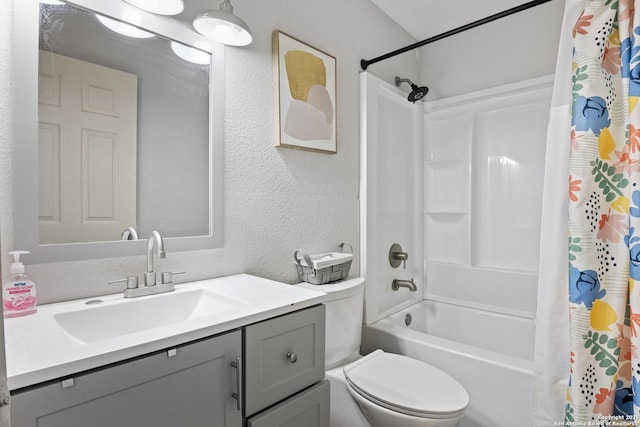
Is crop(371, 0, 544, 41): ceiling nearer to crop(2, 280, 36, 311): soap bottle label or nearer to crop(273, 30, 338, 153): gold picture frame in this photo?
crop(273, 30, 338, 153): gold picture frame

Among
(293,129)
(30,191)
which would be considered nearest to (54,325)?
(30,191)

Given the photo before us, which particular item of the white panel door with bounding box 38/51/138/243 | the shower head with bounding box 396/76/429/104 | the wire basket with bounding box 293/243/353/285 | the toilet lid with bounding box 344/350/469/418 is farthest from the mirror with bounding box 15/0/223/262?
the shower head with bounding box 396/76/429/104

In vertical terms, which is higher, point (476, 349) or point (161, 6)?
point (161, 6)

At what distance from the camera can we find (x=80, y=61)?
1040 millimetres

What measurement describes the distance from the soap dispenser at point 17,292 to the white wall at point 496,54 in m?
2.69

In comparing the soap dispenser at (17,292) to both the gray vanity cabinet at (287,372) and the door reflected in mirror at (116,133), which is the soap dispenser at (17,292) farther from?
the gray vanity cabinet at (287,372)

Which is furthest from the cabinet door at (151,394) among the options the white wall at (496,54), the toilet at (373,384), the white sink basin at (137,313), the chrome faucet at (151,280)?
the white wall at (496,54)

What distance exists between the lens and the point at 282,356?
0.99 m

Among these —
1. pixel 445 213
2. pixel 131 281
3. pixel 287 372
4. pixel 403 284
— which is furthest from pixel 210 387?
pixel 445 213

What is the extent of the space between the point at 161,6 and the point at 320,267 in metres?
1.19

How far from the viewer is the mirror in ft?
3.13

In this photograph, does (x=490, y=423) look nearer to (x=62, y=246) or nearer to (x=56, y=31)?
(x=62, y=246)

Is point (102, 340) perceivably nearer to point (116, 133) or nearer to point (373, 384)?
point (116, 133)

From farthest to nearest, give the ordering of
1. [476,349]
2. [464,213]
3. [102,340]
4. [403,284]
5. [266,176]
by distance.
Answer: [464,213] < [403,284] < [476,349] < [266,176] < [102,340]
